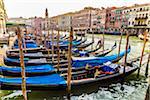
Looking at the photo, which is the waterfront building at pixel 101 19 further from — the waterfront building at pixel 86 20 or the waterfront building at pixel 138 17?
the waterfront building at pixel 138 17

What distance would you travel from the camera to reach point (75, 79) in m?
8.30

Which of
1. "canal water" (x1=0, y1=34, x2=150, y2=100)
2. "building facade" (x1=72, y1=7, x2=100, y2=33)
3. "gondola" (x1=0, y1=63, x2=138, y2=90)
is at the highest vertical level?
"building facade" (x1=72, y1=7, x2=100, y2=33)

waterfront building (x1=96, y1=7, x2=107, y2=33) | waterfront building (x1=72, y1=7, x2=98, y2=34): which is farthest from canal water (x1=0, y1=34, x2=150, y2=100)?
waterfront building (x1=72, y1=7, x2=98, y2=34)

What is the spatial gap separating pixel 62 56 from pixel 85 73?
4.11 meters

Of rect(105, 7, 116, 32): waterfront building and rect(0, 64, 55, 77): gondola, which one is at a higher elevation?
rect(105, 7, 116, 32): waterfront building

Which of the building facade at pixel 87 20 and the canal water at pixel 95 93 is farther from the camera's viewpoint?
the building facade at pixel 87 20

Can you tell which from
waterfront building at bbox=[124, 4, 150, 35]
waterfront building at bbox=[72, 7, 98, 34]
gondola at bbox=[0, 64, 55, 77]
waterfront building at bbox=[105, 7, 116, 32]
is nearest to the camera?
gondola at bbox=[0, 64, 55, 77]

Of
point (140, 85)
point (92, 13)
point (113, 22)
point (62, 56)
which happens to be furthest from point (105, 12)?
point (140, 85)

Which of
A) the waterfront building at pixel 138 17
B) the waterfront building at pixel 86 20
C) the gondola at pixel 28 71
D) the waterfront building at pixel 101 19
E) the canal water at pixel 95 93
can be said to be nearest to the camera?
the canal water at pixel 95 93

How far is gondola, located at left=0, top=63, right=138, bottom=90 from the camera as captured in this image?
7.03 m

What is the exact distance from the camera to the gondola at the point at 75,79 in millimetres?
7025

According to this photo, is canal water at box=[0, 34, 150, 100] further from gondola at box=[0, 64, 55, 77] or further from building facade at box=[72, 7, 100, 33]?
building facade at box=[72, 7, 100, 33]

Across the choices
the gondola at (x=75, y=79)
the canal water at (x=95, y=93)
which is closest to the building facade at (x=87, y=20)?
the gondola at (x=75, y=79)

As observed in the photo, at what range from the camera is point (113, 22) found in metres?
47.7
